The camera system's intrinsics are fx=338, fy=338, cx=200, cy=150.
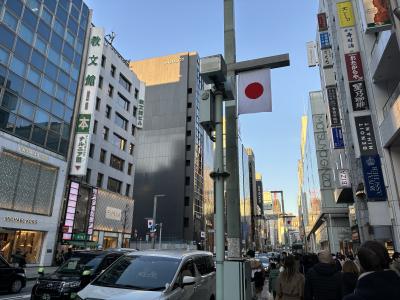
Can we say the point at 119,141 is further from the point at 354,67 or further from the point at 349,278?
Result: the point at 349,278

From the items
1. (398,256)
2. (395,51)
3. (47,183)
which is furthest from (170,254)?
(47,183)

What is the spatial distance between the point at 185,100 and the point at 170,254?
7981cm

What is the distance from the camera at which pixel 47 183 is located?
1239 inches

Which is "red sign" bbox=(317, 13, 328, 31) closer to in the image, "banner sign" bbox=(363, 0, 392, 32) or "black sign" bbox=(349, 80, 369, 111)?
"black sign" bbox=(349, 80, 369, 111)

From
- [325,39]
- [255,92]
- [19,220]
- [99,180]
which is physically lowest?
[19,220]

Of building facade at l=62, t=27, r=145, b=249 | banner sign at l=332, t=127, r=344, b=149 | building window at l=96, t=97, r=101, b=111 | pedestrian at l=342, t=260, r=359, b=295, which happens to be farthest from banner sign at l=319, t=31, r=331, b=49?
pedestrian at l=342, t=260, r=359, b=295

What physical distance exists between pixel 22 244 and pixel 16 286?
656 inches

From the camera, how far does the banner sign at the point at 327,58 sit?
33.8m

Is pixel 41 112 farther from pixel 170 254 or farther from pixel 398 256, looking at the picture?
pixel 398 256

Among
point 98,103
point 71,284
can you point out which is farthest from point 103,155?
point 71,284

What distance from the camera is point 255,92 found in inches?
242

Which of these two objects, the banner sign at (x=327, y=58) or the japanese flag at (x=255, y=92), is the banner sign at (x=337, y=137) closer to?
the banner sign at (x=327, y=58)

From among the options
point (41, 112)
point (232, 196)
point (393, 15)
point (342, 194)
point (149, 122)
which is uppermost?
point (149, 122)

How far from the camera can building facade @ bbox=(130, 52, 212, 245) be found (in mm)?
78625
